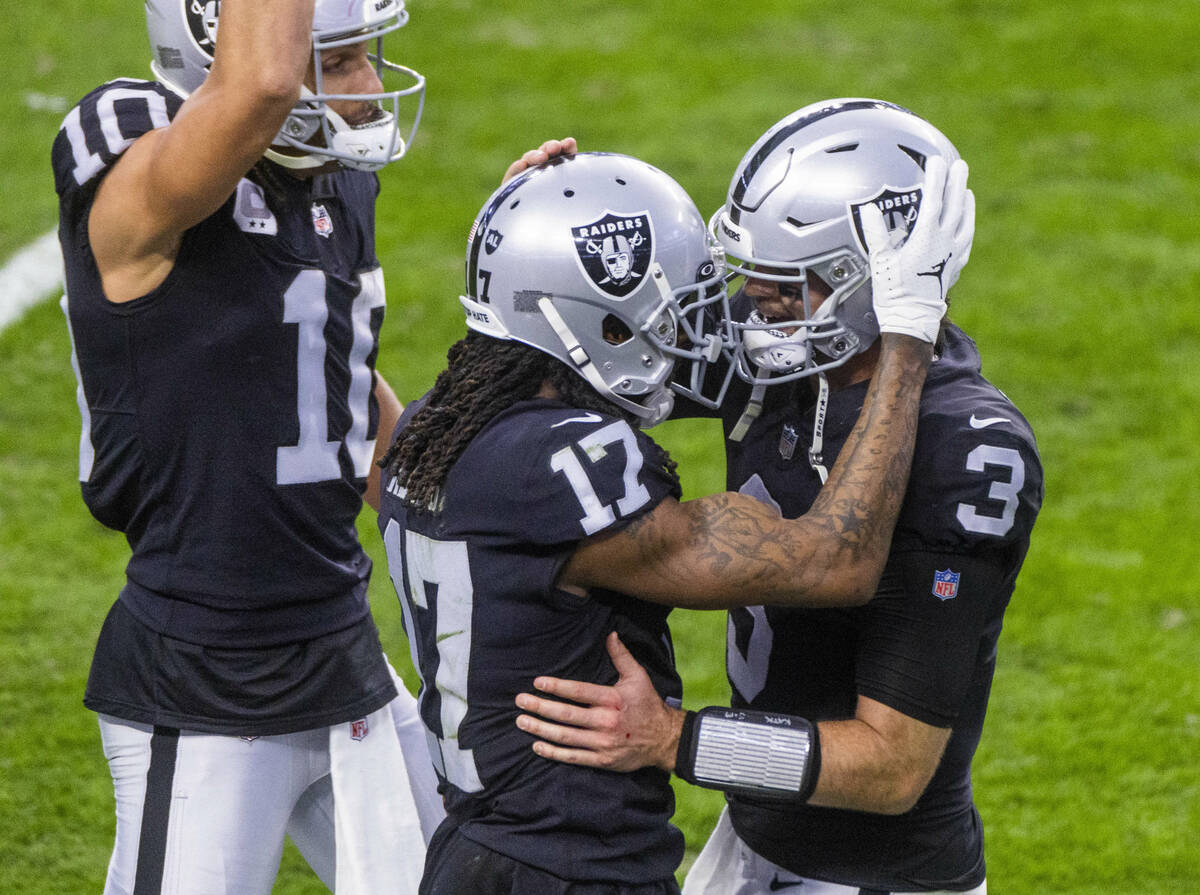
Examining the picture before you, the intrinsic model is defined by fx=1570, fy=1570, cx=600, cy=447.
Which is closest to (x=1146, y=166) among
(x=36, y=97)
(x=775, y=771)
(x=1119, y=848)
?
(x=1119, y=848)

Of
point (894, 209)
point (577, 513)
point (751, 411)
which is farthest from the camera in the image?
point (751, 411)

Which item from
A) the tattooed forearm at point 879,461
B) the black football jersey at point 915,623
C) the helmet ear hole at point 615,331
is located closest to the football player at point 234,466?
the helmet ear hole at point 615,331

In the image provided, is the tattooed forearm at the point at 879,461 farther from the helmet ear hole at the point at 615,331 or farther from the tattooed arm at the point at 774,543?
the helmet ear hole at the point at 615,331

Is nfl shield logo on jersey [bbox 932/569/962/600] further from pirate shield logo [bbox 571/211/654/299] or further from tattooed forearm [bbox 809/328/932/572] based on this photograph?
pirate shield logo [bbox 571/211/654/299]

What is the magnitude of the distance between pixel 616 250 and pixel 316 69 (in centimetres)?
80

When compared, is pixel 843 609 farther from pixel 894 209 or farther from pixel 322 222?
pixel 322 222

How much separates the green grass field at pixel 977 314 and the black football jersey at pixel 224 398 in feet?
4.87

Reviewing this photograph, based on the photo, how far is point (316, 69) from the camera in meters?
3.13

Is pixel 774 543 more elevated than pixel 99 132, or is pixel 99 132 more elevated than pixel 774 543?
pixel 99 132

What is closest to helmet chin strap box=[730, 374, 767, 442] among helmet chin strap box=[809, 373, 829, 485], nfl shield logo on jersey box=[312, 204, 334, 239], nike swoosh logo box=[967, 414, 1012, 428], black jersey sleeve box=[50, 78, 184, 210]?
helmet chin strap box=[809, 373, 829, 485]

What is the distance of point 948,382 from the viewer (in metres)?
2.93

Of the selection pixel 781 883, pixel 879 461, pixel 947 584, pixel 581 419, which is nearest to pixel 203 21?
pixel 581 419

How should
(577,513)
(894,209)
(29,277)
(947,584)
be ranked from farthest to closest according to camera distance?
(29,277) < (894,209) < (947,584) < (577,513)

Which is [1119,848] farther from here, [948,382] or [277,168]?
[277,168]
